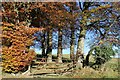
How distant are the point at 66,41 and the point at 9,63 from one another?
3.32 meters

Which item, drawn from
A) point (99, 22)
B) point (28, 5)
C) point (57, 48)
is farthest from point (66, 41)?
point (28, 5)

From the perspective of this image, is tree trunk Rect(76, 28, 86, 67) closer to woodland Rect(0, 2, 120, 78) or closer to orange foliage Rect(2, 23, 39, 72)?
woodland Rect(0, 2, 120, 78)

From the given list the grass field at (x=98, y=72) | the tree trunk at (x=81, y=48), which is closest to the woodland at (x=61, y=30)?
the tree trunk at (x=81, y=48)

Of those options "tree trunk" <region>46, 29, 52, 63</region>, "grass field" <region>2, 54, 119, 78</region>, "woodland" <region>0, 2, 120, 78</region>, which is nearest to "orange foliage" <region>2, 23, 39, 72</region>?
"woodland" <region>0, 2, 120, 78</region>

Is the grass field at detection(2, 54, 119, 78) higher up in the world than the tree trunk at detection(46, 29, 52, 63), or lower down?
lower down

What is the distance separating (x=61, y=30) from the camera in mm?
9672

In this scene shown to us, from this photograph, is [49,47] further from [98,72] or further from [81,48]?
[98,72]

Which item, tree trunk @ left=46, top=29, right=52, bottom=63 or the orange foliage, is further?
tree trunk @ left=46, top=29, right=52, bottom=63

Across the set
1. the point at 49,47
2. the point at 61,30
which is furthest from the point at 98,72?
the point at 49,47

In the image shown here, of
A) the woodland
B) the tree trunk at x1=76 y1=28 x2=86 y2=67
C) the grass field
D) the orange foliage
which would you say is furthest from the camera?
the tree trunk at x1=76 y1=28 x2=86 y2=67

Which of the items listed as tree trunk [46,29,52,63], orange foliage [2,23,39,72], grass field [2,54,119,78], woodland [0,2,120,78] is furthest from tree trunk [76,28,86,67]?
orange foliage [2,23,39,72]

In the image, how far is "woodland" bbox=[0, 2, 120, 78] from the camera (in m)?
7.77

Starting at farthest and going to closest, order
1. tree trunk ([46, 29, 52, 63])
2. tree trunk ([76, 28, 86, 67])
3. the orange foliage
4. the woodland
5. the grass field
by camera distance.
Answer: tree trunk ([46, 29, 52, 63]), tree trunk ([76, 28, 86, 67]), the grass field, the woodland, the orange foliage

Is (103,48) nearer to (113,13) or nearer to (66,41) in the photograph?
(113,13)
